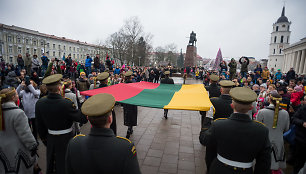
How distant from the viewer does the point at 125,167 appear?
50.4 inches

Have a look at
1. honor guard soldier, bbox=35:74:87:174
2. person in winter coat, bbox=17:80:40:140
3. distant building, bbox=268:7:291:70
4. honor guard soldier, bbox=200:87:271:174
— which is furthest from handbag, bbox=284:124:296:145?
distant building, bbox=268:7:291:70

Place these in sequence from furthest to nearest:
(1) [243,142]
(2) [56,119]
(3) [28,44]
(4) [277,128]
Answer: (3) [28,44]
(4) [277,128]
(2) [56,119]
(1) [243,142]

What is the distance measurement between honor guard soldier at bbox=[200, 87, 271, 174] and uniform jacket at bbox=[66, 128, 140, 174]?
101 cm

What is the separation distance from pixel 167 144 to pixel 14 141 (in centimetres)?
336

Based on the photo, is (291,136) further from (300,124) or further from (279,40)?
(279,40)

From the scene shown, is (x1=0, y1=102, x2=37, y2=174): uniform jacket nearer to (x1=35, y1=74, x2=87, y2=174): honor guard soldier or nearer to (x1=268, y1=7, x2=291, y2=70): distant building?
(x1=35, y1=74, x2=87, y2=174): honor guard soldier

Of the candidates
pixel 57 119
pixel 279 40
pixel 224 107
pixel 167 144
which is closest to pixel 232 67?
pixel 167 144

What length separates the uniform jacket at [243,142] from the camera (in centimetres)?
170

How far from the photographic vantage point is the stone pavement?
12.0 ft

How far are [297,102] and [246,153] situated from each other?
499 cm

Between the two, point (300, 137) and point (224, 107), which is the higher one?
point (224, 107)

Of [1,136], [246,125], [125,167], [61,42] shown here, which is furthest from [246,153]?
[61,42]

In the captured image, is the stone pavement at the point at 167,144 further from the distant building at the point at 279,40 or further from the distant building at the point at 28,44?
the distant building at the point at 279,40

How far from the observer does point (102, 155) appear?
1.27 metres
